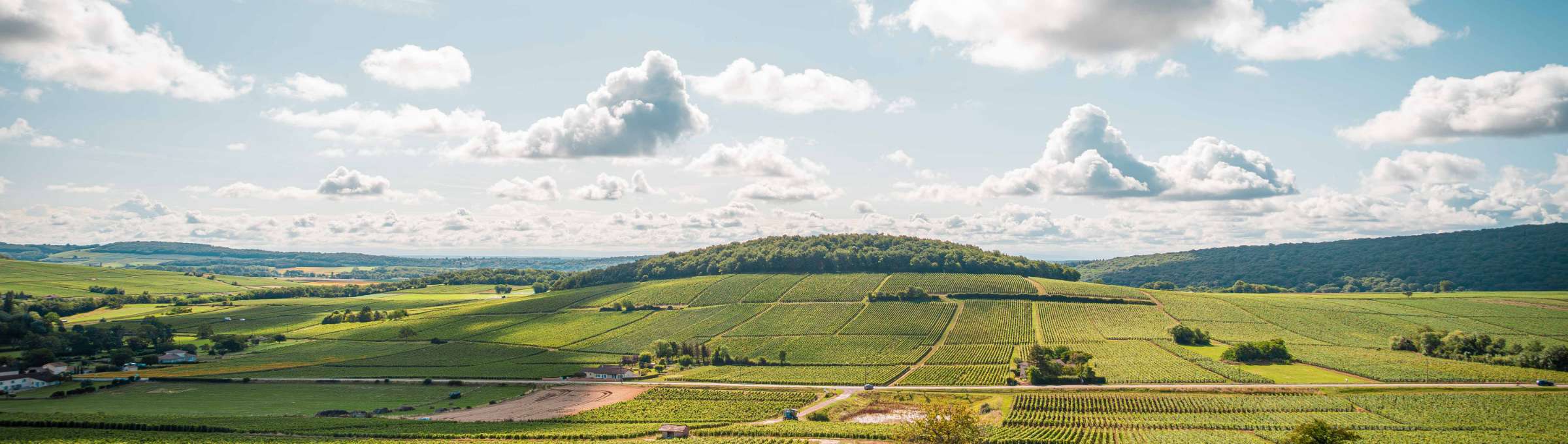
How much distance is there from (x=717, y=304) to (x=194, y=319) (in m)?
103

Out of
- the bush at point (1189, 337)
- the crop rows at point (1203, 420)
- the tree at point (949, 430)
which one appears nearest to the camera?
the tree at point (949, 430)

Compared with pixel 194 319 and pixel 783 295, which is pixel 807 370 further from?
pixel 194 319

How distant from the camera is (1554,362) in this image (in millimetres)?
85375

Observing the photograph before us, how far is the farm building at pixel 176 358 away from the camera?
109125 millimetres

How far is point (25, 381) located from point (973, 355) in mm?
118220

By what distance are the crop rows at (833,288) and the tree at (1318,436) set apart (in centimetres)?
9612

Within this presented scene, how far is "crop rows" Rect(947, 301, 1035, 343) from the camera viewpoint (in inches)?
4588

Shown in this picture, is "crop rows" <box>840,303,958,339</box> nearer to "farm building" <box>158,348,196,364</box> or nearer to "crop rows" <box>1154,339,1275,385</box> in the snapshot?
"crop rows" <box>1154,339,1275,385</box>

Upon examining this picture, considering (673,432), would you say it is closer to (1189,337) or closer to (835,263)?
(1189,337)

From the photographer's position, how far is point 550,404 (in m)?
81.4

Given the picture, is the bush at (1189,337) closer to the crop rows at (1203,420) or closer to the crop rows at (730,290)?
the crop rows at (1203,420)

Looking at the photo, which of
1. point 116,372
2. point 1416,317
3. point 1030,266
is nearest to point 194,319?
point 116,372

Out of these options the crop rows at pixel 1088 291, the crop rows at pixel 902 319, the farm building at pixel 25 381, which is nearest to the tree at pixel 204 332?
the farm building at pixel 25 381

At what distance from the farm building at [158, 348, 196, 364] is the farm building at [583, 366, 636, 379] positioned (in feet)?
206
